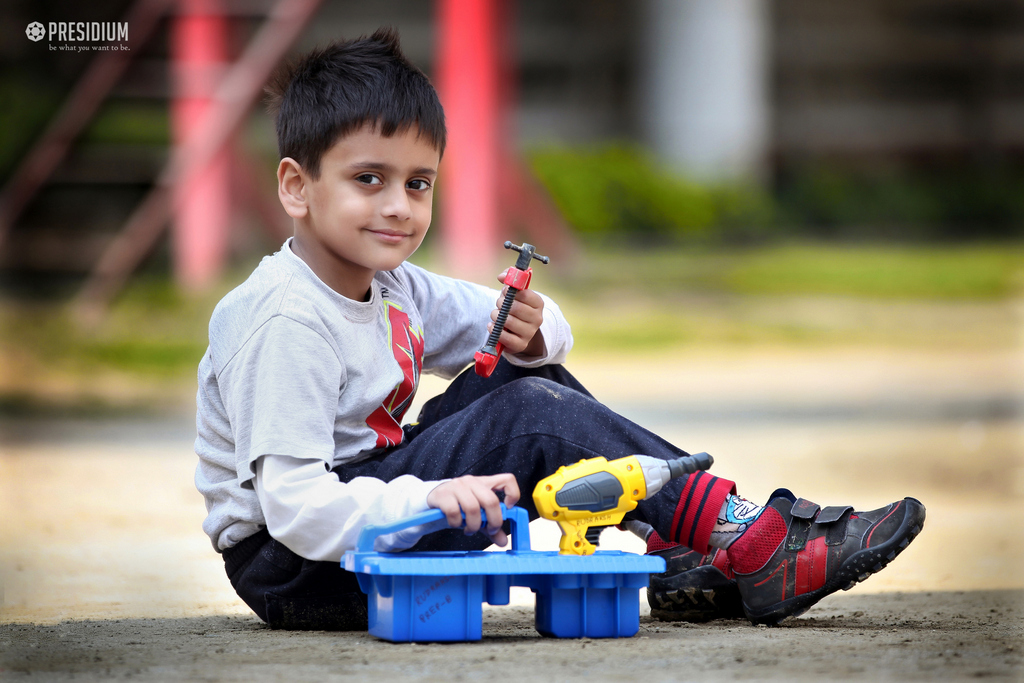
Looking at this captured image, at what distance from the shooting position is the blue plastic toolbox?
1.67 meters

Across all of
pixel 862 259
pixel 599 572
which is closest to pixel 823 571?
pixel 599 572

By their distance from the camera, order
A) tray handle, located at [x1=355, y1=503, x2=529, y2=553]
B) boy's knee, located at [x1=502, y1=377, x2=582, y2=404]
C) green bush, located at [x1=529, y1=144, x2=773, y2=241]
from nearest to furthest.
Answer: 1. tray handle, located at [x1=355, y1=503, x2=529, y2=553]
2. boy's knee, located at [x1=502, y1=377, x2=582, y2=404]
3. green bush, located at [x1=529, y1=144, x2=773, y2=241]

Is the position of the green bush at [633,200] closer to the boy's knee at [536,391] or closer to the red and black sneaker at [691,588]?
the red and black sneaker at [691,588]

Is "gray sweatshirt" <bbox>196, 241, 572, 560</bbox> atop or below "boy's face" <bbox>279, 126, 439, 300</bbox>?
below

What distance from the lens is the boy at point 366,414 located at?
5.99ft

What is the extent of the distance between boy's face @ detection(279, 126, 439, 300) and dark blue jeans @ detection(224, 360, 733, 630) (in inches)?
12.5

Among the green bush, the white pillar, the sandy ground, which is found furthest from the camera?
the white pillar

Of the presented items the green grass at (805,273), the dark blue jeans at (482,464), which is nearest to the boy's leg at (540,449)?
the dark blue jeans at (482,464)

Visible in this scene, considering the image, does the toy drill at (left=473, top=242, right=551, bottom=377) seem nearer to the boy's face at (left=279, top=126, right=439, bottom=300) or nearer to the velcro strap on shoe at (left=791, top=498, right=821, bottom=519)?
the boy's face at (left=279, top=126, right=439, bottom=300)

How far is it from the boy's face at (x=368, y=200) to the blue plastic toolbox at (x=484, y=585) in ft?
1.62

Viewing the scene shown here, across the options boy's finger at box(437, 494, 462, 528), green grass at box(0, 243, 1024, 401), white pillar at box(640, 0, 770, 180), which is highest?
white pillar at box(640, 0, 770, 180)

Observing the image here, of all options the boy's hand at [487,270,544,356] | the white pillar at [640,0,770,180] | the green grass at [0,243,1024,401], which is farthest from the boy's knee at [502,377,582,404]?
the white pillar at [640,0,770,180]

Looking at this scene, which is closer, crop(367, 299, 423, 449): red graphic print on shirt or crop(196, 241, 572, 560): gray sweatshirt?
crop(196, 241, 572, 560): gray sweatshirt

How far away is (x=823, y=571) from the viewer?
6.13 feet
